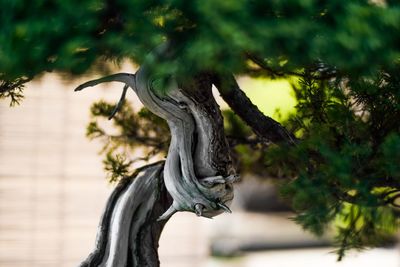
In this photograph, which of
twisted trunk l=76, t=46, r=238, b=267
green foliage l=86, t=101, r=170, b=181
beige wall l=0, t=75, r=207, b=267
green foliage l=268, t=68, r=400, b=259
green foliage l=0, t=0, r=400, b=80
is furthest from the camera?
beige wall l=0, t=75, r=207, b=267

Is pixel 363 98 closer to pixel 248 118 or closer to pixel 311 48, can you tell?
pixel 248 118

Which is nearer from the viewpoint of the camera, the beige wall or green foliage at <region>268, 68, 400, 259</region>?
green foliage at <region>268, 68, 400, 259</region>

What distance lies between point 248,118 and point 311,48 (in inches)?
22.0

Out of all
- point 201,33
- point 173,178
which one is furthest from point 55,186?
point 201,33

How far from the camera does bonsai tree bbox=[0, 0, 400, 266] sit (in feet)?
2.08

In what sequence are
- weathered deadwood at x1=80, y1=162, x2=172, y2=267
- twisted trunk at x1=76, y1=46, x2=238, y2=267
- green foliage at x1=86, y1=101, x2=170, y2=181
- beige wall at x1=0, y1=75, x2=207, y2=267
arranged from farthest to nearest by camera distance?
beige wall at x1=0, y1=75, x2=207, y2=267 < green foliage at x1=86, y1=101, x2=170, y2=181 < weathered deadwood at x1=80, y1=162, x2=172, y2=267 < twisted trunk at x1=76, y1=46, x2=238, y2=267

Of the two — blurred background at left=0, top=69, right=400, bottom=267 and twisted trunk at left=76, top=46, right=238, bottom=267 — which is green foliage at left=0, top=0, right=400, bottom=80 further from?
blurred background at left=0, top=69, right=400, bottom=267

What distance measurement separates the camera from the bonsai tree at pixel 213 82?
633 millimetres

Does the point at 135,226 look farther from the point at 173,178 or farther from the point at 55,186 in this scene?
the point at 55,186

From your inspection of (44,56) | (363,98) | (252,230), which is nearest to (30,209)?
(363,98)

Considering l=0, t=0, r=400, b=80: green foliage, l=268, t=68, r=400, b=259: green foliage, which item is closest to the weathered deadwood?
l=268, t=68, r=400, b=259: green foliage

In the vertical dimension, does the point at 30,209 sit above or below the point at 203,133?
above

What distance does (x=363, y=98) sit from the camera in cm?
105

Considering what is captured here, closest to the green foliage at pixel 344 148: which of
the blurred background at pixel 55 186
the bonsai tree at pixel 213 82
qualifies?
the bonsai tree at pixel 213 82
